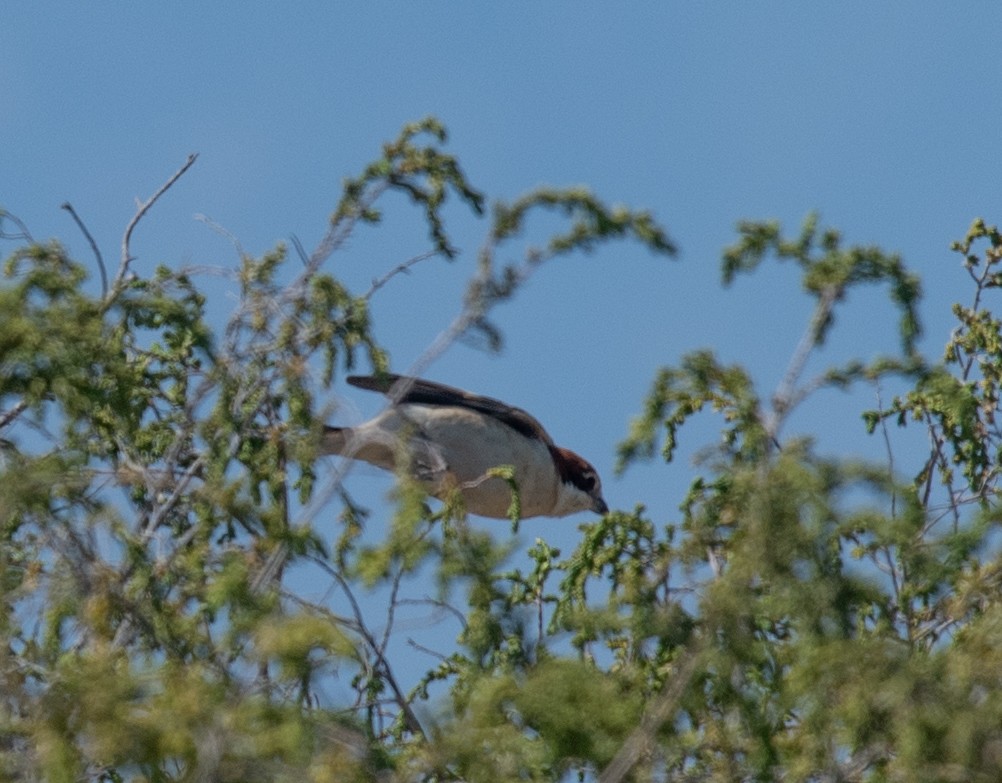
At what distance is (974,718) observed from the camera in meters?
6.04

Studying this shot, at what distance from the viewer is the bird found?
1170 cm

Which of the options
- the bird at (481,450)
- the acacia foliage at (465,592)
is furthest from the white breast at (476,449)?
the acacia foliage at (465,592)

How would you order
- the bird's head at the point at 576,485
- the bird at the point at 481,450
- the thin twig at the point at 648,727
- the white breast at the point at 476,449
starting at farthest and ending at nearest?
the bird's head at the point at 576,485, the white breast at the point at 476,449, the bird at the point at 481,450, the thin twig at the point at 648,727

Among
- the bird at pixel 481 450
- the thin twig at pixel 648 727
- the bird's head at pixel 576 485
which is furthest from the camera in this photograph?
the bird's head at pixel 576 485

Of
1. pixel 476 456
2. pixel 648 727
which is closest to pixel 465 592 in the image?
pixel 648 727

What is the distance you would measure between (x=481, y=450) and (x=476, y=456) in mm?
57

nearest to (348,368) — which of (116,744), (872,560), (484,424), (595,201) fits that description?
(595,201)

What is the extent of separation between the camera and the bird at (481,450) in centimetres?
1170

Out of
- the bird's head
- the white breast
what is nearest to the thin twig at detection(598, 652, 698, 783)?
the white breast

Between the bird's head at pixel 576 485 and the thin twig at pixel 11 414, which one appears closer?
A: the thin twig at pixel 11 414

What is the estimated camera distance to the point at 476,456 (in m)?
12.3

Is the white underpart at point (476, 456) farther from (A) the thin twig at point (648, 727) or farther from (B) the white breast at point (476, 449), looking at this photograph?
(A) the thin twig at point (648, 727)

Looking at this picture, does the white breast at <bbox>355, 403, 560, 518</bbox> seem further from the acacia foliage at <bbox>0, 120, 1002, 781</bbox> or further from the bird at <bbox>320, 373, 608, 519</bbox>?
the acacia foliage at <bbox>0, 120, 1002, 781</bbox>

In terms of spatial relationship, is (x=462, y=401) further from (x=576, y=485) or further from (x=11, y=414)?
(x=11, y=414)
